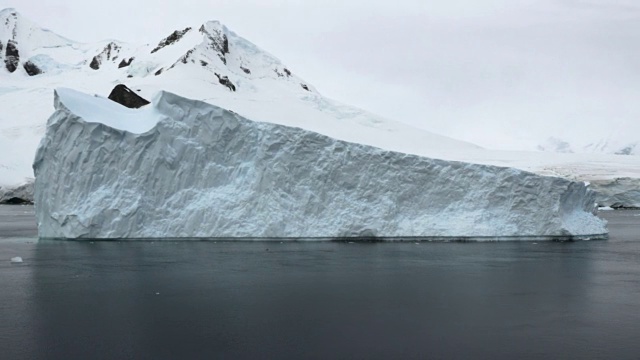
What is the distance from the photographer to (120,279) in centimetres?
1103

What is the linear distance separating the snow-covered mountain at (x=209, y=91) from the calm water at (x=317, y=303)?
27590 mm

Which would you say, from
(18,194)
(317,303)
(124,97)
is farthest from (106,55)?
(317,303)

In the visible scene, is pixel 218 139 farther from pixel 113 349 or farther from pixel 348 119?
pixel 348 119

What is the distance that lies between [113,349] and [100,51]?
180ft

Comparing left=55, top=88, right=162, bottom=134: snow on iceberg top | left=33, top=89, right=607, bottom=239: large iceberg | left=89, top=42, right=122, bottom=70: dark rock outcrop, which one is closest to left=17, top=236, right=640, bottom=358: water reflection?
left=33, top=89, right=607, bottom=239: large iceberg

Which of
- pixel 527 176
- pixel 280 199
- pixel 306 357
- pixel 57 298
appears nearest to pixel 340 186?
pixel 280 199

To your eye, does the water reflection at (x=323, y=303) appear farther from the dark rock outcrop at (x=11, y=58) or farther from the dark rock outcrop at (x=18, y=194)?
the dark rock outcrop at (x=11, y=58)

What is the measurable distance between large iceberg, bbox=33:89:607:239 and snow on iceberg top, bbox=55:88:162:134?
0.05 metres

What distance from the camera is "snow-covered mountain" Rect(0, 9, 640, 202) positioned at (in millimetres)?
43312

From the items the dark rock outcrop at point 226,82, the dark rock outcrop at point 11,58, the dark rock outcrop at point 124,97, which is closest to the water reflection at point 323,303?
the dark rock outcrop at point 124,97

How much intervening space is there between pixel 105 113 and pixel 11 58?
1834 inches

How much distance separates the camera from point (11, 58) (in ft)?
192

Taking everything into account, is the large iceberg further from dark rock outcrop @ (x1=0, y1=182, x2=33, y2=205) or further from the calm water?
dark rock outcrop @ (x1=0, y1=182, x2=33, y2=205)

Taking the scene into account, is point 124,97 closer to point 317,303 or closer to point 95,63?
point 95,63
